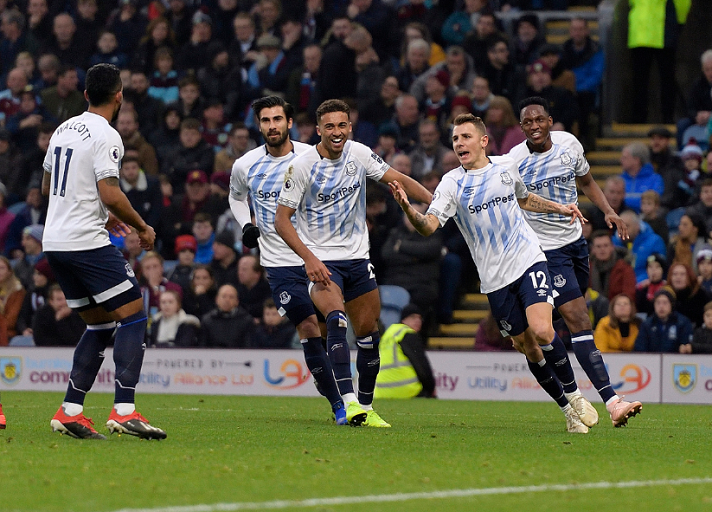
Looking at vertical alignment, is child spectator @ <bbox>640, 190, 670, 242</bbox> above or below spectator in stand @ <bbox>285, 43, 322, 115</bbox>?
below

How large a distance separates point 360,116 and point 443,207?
997 centimetres

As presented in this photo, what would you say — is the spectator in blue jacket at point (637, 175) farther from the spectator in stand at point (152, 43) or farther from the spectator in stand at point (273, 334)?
the spectator in stand at point (152, 43)

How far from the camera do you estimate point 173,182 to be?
20.2m

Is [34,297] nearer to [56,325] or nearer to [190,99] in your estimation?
[56,325]

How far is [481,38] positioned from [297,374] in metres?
6.30

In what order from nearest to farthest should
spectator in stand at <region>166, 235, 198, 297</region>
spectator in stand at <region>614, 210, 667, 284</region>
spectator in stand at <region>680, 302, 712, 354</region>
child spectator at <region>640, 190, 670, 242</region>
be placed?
spectator in stand at <region>680, 302, 712, 354</region> → spectator in stand at <region>614, 210, 667, 284</region> → child spectator at <region>640, 190, 670, 242</region> → spectator in stand at <region>166, 235, 198, 297</region>

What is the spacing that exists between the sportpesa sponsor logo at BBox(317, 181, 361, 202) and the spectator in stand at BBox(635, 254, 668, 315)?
255 inches

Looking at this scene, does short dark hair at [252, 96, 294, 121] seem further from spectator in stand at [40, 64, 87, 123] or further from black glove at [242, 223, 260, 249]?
spectator in stand at [40, 64, 87, 123]

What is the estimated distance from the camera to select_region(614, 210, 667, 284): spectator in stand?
16297mm

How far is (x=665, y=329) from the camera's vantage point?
49.7ft

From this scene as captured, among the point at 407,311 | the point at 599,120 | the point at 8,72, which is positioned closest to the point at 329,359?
the point at 407,311

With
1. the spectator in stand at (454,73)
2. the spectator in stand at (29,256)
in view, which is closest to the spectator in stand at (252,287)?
the spectator in stand at (29,256)

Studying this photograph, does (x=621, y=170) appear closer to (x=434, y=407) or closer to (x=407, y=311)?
(x=407, y=311)

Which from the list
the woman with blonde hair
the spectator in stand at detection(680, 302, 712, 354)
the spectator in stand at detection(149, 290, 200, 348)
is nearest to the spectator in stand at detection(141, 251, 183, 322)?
the spectator in stand at detection(149, 290, 200, 348)
